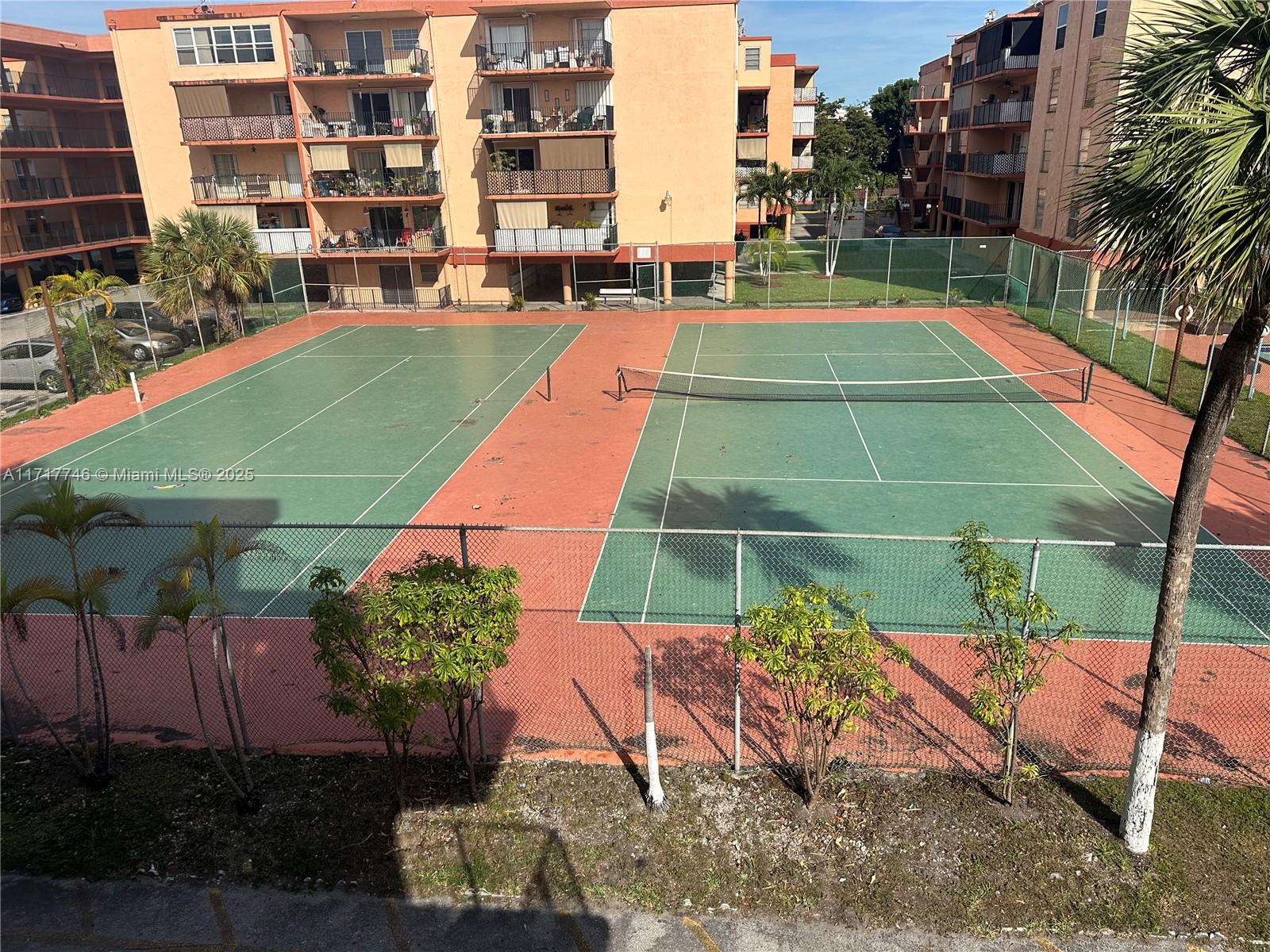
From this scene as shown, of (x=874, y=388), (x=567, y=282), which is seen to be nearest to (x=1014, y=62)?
(x=567, y=282)

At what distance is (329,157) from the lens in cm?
3788

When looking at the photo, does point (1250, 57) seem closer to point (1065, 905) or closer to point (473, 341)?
point (1065, 905)

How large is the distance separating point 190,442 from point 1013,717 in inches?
767

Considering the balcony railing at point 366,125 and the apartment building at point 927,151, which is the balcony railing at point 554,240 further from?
the apartment building at point 927,151

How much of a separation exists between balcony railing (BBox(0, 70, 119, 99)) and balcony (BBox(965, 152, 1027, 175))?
→ 49.8 meters

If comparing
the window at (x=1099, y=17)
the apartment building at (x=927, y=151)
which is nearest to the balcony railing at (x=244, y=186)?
the window at (x=1099, y=17)

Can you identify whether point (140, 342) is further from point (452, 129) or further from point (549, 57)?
point (549, 57)

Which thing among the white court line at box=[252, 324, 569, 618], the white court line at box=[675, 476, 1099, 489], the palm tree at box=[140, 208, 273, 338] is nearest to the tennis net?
the white court line at box=[252, 324, 569, 618]

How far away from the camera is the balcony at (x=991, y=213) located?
155ft

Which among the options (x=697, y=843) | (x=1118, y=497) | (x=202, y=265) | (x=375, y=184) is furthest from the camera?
(x=375, y=184)

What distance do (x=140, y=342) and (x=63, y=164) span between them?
25.6 m

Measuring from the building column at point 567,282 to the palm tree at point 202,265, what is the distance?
40.9 ft

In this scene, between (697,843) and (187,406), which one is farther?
(187,406)

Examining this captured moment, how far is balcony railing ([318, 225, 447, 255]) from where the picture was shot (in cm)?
3869
